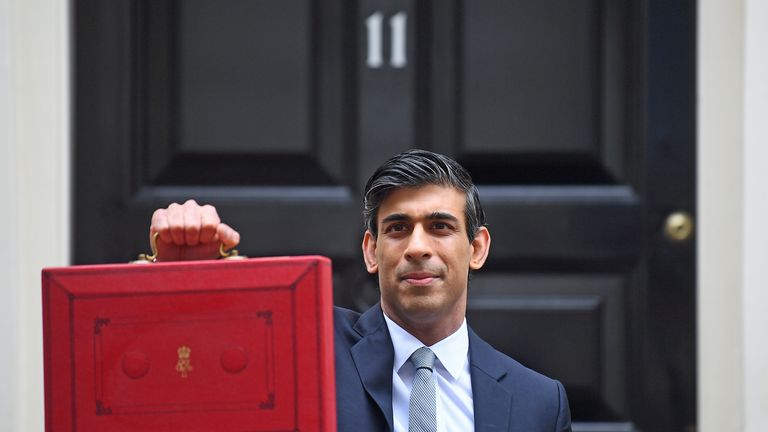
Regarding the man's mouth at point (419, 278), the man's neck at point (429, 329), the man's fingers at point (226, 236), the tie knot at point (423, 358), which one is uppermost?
the man's fingers at point (226, 236)

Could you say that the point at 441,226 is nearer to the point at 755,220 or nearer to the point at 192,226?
the point at 192,226

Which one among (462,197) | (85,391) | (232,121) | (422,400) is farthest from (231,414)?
(232,121)

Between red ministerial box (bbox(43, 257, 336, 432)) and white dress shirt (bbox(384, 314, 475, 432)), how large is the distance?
0.23 meters

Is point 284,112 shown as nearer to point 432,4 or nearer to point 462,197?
point 432,4

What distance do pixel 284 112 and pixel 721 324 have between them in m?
1.19

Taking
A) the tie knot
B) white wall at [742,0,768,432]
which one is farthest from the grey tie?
white wall at [742,0,768,432]

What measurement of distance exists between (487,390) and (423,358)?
4.5 inches

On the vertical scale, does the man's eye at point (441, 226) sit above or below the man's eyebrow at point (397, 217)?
below

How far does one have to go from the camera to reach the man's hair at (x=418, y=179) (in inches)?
70.6

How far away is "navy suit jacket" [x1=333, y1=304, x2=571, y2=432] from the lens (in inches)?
68.0

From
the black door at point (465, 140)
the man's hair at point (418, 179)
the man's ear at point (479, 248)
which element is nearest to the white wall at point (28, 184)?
the black door at point (465, 140)

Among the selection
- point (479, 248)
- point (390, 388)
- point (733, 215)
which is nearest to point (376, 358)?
point (390, 388)

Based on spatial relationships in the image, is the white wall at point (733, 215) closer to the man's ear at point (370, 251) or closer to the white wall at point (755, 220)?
the white wall at point (755, 220)

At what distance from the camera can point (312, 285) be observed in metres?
1.58
